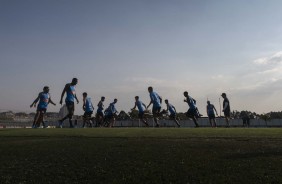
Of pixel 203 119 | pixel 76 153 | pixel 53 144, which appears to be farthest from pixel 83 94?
pixel 203 119

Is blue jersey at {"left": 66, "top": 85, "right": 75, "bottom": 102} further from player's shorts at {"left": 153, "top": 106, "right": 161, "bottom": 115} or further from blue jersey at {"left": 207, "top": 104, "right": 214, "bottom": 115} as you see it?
blue jersey at {"left": 207, "top": 104, "right": 214, "bottom": 115}

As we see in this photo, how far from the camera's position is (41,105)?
1675cm

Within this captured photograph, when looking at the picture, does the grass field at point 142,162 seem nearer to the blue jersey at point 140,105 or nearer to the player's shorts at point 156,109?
the player's shorts at point 156,109

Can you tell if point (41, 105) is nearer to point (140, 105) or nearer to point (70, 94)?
point (70, 94)

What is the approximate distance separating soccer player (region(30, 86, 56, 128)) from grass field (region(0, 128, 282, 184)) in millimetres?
9516

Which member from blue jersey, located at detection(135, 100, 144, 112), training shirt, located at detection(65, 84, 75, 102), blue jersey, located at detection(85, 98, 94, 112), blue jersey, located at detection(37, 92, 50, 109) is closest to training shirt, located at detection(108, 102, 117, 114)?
blue jersey, located at detection(85, 98, 94, 112)

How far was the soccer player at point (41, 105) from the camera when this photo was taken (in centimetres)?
1650

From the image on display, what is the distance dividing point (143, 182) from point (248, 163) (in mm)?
1970

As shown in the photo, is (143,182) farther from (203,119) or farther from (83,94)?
(203,119)

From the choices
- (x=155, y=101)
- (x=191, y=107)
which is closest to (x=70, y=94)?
(x=155, y=101)

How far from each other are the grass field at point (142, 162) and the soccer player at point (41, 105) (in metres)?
9.52

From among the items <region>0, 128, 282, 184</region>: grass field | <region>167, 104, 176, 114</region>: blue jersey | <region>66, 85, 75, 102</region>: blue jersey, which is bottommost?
<region>0, 128, 282, 184</region>: grass field

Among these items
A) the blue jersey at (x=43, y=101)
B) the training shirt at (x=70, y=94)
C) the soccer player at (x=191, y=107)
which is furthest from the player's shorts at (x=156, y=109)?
the blue jersey at (x=43, y=101)

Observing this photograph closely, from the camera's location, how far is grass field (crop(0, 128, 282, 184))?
4449 millimetres
